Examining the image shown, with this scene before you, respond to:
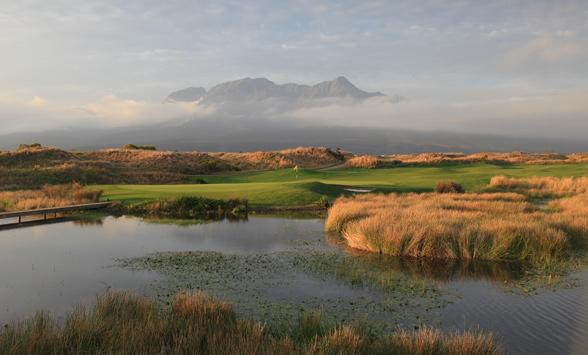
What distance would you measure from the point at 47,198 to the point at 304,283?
2201 cm

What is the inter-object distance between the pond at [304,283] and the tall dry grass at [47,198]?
8.36 meters

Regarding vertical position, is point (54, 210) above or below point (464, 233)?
above

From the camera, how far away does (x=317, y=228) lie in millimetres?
19375

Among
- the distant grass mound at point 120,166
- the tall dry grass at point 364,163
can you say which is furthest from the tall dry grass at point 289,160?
the tall dry grass at point 364,163

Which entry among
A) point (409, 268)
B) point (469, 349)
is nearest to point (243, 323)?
point (469, 349)

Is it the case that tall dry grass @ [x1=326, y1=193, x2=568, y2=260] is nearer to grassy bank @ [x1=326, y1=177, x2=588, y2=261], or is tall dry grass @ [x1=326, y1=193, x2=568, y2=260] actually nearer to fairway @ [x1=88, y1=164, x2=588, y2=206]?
grassy bank @ [x1=326, y1=177, x2=588, y2=261]

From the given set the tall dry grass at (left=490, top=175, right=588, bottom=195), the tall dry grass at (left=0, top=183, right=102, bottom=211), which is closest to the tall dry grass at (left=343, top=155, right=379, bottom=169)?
the tall dry grass at (left=490, top=175, right=588, bottom=195)

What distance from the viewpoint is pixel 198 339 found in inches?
246

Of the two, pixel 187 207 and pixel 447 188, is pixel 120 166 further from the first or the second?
pixel 447 188

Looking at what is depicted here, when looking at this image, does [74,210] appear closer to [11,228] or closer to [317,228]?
[11,228]

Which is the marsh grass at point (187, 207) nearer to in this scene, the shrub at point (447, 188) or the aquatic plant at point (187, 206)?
the aquatic plant at point (187, 206)

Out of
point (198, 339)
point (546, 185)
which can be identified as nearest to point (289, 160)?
point (546, 185)

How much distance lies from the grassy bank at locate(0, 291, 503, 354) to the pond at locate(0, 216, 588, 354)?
1.26 meters

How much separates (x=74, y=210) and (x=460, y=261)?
21337 mm
